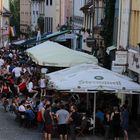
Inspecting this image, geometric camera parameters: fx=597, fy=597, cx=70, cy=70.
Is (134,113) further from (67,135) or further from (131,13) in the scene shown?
(67,135)

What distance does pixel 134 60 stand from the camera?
82.5 feet

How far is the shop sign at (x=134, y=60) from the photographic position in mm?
24591

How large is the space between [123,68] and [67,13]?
3289cm

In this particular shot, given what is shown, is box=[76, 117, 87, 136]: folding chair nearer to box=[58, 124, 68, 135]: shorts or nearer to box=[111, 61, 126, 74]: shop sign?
box=[58, 124, 68, 135]: shorts

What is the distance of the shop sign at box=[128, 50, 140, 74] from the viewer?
24591 millimetres

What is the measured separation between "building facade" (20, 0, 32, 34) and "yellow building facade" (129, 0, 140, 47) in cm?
6943

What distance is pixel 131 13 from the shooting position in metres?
27.9

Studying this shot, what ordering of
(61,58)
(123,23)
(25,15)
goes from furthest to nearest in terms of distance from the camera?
(25,15) → (123,23) → (61,58)

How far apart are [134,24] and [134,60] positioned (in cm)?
273

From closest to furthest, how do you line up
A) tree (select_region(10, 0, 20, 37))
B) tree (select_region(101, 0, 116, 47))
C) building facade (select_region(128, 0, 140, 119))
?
1. building facade (select_region(128, 0, 140, 119))
2. tree (select_region(101, 0, 116, 47))
3. tree (select_region(10, 0, 20, 37))

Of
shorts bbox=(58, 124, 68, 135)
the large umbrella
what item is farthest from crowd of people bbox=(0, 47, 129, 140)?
the large umbrella

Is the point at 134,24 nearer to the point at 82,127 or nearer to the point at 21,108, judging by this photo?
the point at 21,108

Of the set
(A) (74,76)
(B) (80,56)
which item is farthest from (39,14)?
(A) (74,76)

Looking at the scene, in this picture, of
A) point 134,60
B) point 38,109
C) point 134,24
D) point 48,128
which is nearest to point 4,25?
point 134,24
